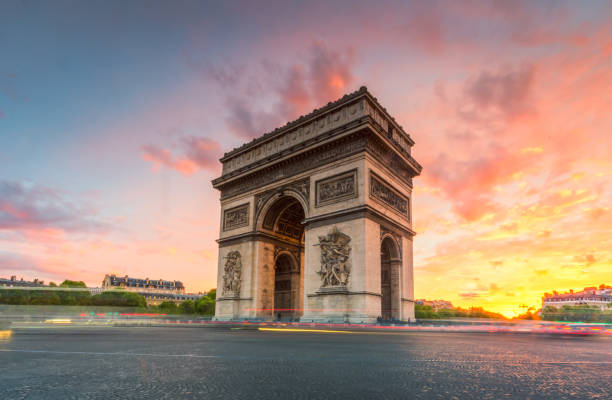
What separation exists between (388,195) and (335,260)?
5.10 meters

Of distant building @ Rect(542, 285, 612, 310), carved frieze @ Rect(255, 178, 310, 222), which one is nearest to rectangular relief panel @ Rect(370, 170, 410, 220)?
carved frieze @ Rect(255, 178, 310, 222)

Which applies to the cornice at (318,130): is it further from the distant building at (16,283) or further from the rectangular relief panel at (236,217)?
the distant building at (16,283)

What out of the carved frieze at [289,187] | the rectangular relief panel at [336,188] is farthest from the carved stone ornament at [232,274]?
the rectangular relief panel at [336,188]

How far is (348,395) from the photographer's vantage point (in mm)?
2086

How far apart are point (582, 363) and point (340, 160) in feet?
59.3

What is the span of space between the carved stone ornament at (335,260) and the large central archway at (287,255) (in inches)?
222

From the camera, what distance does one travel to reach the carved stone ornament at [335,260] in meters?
19.5

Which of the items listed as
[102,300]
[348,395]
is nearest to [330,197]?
[348,395]

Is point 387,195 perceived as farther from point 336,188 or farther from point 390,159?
point 336,188

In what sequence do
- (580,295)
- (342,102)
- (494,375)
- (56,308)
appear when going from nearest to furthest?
(494,375) < (342,102) < (56,308) < (580,295)

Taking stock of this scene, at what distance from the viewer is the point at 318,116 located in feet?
75.5

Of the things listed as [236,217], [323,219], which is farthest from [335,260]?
[236,217]

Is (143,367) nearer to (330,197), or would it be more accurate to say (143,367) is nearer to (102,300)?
(330,197)

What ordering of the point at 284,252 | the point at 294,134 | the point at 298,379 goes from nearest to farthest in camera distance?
the point at 298,379, the point at 294,134, the point at 284,252
